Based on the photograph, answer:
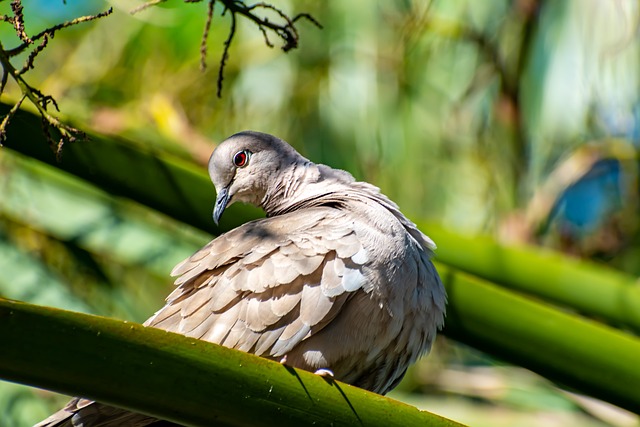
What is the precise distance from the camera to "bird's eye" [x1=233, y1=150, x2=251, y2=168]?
3389 millimetres

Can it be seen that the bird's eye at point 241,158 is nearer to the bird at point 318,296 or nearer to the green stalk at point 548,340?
the bird at point 318,296

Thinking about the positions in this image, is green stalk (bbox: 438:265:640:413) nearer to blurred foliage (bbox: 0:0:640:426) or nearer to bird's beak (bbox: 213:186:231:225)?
bird's beak (bbox: 213:186:231:225)

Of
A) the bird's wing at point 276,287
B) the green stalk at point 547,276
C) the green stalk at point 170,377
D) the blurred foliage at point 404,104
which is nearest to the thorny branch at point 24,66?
the green stalk at point 170,377

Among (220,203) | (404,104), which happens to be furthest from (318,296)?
(404,104)

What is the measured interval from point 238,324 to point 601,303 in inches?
49.1

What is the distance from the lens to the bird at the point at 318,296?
8.54 ft

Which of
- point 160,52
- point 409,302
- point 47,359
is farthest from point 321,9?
point 47,359

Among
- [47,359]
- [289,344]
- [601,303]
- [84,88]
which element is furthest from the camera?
[84,88]

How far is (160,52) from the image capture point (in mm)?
4828

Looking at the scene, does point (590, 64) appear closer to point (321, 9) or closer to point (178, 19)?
point (321, 9)

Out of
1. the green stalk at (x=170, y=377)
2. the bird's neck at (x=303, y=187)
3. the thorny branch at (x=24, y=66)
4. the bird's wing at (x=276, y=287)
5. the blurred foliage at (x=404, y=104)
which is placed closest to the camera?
the green stalk at (x=170, y=377)

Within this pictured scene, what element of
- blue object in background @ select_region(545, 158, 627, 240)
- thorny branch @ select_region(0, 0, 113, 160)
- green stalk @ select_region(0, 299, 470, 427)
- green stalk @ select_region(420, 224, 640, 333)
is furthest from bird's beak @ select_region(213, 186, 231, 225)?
blue object in background @ select_region(545, 158, 627, 240)

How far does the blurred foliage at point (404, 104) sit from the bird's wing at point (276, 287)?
4.06 ft

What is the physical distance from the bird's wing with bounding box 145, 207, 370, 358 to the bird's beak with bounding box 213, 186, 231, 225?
25 centimetres
